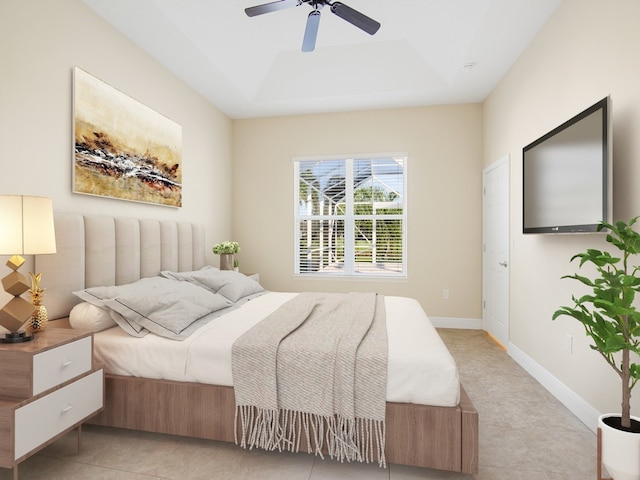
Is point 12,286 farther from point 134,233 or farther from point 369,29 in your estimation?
point 369,29

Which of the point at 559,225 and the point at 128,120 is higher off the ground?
the point at 128,120

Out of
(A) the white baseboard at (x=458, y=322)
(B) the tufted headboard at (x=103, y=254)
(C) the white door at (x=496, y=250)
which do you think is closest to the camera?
(B) the tufted headboard at (x=103, y=254)

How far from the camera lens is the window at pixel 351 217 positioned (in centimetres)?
457

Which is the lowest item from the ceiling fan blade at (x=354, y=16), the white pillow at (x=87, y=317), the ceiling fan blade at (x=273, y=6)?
the white pillow at (x=87, y=317)

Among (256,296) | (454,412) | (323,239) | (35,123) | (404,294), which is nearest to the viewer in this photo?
(454,412)

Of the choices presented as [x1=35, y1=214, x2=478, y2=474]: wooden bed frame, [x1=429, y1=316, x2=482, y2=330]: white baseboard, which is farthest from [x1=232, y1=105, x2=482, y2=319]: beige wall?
[x1=35, y1=214, x2=478, y2=474]: wooden bed frame

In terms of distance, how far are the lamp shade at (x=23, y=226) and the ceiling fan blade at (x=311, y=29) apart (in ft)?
6.38

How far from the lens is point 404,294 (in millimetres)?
4484

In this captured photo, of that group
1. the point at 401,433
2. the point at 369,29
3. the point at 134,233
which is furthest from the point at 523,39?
the point at 134,233

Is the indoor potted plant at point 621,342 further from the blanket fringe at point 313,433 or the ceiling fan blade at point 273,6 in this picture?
the ceiling fan blade at point 273,6

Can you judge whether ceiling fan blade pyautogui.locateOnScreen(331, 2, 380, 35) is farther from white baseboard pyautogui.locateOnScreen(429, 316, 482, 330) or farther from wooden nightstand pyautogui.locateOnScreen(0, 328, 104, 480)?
white baseboard pyautogui.locateOnScreen(429, 316, 482, 330)

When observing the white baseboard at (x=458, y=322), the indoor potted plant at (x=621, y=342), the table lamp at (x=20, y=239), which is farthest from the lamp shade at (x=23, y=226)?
the white baseboard at (x=458, y=322)

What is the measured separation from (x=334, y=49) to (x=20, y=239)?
319cm

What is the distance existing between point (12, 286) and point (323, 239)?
348cm
